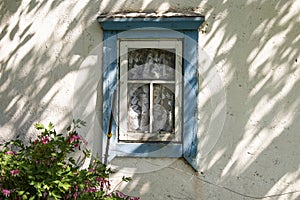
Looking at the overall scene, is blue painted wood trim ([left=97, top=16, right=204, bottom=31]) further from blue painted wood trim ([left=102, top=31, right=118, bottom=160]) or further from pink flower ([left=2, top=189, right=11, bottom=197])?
pink flower ([left=2, top=189, right=11, bottom=197])

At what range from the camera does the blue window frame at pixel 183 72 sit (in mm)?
5074

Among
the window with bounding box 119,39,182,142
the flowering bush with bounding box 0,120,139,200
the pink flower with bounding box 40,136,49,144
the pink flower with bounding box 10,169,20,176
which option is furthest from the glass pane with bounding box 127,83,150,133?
the pink flower with bounding box 10,169,20,176

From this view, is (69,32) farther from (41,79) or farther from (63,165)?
(63,165)

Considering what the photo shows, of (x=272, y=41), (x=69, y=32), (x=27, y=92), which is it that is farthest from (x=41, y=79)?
(x=272, y=41)

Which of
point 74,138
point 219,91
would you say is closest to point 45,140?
point 74,138

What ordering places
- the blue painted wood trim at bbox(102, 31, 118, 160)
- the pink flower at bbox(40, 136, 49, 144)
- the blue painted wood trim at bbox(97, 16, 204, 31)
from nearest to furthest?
the pink flower at bbox(40, 136, 49, 144), the blue painted wood trim at bbox(97, 16, 204, 31), the blue painted wood trim at bbox(102, 31, 118, 160)

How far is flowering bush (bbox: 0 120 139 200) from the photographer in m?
4.48

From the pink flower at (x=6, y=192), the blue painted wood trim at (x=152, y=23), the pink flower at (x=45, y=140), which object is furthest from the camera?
the blue painted wood trim at (x=152, y=23)

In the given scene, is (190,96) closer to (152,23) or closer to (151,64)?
(151,64)

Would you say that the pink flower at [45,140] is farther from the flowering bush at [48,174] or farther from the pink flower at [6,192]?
the pink flower at [6,192]

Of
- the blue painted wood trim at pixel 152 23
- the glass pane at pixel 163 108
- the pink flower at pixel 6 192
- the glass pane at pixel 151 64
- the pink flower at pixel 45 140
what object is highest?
the blue painted wood trim at pixel 152 23

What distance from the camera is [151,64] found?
5211 mm

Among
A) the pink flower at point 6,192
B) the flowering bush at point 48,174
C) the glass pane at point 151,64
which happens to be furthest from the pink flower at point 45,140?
the glass pane at point 151,64

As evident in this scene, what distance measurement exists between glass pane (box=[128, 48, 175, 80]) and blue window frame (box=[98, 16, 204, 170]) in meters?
0.15
